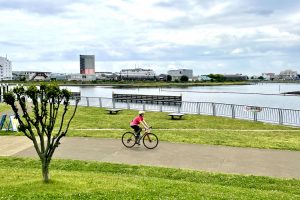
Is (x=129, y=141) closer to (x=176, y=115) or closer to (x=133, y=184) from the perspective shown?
(x=133, y=184)

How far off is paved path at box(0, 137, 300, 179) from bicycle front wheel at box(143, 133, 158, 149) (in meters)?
0.27

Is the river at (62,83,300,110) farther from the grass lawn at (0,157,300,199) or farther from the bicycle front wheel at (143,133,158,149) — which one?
the grass lawn at (0,157,300,199)

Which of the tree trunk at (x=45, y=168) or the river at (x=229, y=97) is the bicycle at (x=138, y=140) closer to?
the tree trunk at (x=45, y=168)

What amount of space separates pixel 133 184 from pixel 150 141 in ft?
20.5

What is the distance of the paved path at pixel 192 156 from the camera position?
1189 cm

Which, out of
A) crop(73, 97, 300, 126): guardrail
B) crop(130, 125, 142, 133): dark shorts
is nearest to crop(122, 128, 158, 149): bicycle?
crop(130, 125, 142, 133): dark shorts

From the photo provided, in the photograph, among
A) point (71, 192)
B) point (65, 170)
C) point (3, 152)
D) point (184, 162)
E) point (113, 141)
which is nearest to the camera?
point (71, 192)

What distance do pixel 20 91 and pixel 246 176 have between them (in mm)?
6667

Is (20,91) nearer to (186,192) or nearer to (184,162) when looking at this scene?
(186,192)

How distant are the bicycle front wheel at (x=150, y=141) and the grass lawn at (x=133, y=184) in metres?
3.45

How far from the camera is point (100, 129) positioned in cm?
2116

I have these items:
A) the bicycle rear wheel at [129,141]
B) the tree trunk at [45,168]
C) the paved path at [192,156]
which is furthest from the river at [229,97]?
the tree trunk at [45,168]

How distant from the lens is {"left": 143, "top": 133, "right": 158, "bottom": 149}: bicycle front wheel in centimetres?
1545

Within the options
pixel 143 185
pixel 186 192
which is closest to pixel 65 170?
pixel 143 185
